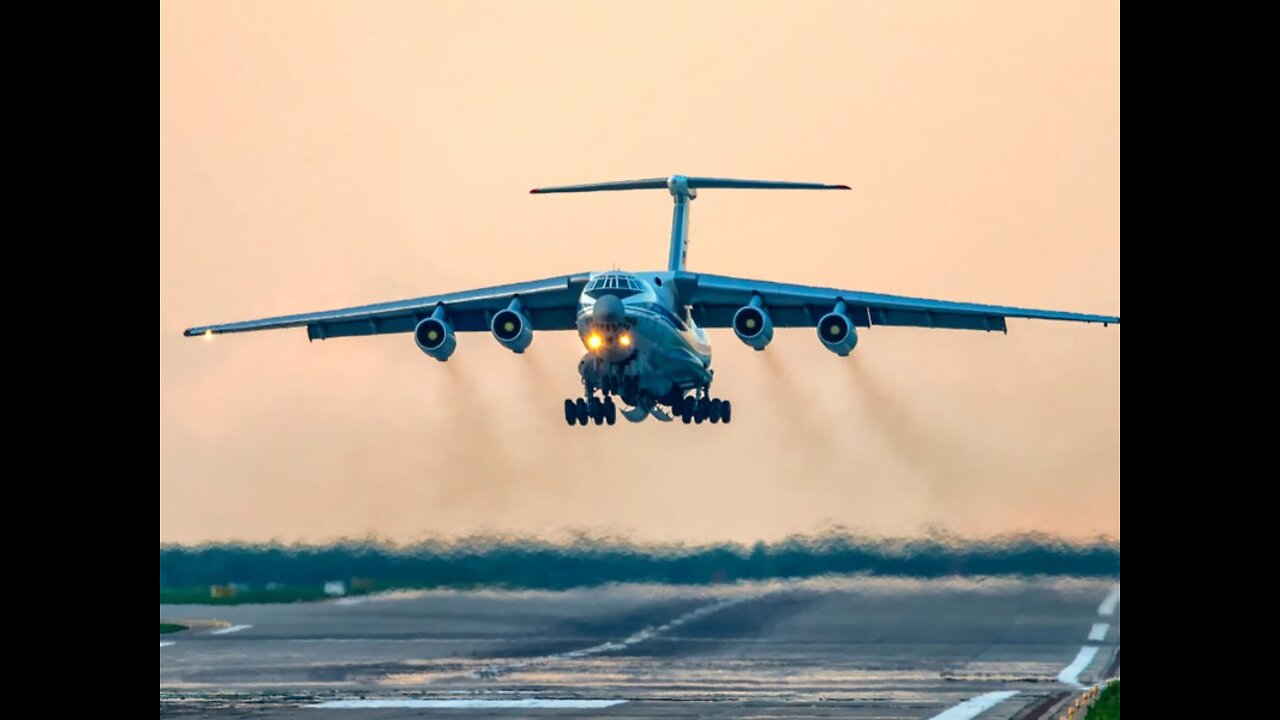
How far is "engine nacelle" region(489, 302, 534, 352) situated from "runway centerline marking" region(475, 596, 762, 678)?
4727mm

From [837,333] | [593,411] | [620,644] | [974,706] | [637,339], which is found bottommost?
[974,706]

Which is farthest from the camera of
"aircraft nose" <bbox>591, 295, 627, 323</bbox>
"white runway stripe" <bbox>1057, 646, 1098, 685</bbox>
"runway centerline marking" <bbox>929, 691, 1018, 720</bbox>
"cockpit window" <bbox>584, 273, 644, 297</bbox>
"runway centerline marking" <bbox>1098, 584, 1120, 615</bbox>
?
"runway centerline marking" <bbox>1098, 584, 1120, 615</bbox>

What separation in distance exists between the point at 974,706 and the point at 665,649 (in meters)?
7.46

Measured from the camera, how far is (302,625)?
115 feet

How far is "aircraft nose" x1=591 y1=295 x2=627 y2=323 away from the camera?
94.9 ft

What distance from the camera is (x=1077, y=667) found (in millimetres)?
31359

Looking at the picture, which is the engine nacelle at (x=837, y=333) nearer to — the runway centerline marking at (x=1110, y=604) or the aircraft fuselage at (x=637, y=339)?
the aircraft fuselage at (x=637, y=339)

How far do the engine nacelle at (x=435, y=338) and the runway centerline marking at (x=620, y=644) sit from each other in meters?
4.75

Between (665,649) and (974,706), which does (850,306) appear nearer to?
(665,649)

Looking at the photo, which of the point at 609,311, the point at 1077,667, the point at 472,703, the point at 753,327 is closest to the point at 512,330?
the point at 609,311

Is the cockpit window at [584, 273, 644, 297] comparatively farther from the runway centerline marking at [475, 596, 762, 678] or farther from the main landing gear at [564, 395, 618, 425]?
the runway centerline marking at [475, 596, 762, 678]

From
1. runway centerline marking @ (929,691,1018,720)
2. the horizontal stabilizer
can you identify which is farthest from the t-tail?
runway centerline marking @ (929,691,1018,720)
